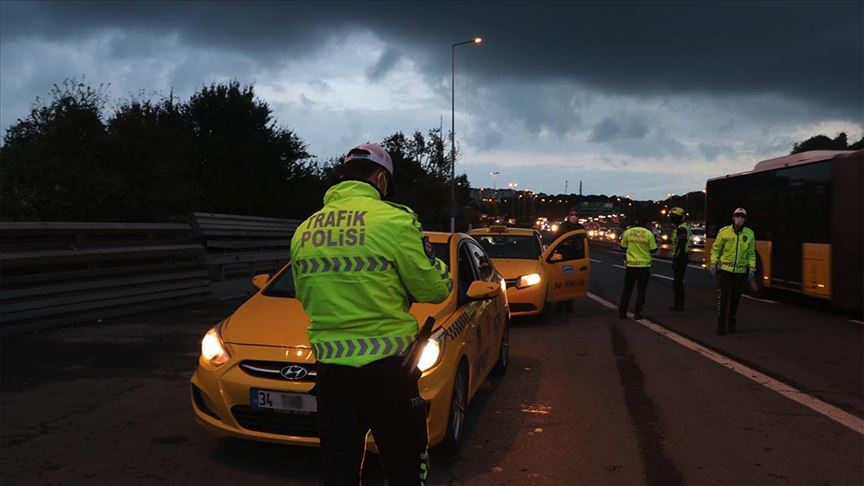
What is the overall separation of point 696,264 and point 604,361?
23.3m

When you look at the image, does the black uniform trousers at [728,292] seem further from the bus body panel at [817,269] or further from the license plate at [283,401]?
the license plate at [283,401]

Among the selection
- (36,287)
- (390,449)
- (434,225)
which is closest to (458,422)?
(390,449)

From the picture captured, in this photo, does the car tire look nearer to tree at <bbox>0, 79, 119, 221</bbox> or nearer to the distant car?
tree at <bbox>0, 79, 119, 221</bbox>

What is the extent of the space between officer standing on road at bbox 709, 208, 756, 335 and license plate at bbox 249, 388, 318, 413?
7.53 metres

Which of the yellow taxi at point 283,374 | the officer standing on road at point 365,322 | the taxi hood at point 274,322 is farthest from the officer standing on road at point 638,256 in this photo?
the officer standing on road at point 365,322

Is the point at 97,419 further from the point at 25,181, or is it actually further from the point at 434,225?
the point at 434,225

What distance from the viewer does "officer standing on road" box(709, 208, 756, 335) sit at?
31.9ft

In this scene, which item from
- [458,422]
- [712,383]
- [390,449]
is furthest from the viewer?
[712,383]

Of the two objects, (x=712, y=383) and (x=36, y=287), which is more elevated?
(x=36, y=287)

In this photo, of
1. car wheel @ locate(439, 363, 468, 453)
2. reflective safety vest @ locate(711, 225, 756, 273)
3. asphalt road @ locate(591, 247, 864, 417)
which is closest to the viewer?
car wheel @ locate(439, 363, 468, 453)

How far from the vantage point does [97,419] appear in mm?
5469

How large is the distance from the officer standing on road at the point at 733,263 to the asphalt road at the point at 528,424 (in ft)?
3.17

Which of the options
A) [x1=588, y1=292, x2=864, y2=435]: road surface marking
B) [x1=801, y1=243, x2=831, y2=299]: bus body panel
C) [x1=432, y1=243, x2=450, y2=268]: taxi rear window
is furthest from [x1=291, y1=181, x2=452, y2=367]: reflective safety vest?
[x1=801, y1=243, x2=831, y2=299]: bus body panel

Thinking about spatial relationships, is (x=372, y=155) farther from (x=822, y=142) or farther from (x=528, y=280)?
(x=822, y=142)
